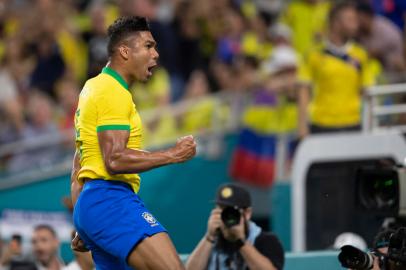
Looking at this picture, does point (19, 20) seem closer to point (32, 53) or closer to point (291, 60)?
point (32, 53)

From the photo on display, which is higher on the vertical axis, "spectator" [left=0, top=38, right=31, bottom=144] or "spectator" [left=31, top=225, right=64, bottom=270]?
"spectator" [left=0, top=38, right=31, bottom=144]

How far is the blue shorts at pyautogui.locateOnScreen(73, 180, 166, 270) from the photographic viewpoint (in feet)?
24.1

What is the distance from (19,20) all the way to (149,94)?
2522 mm

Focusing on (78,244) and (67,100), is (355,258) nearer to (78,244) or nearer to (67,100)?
(78,244)

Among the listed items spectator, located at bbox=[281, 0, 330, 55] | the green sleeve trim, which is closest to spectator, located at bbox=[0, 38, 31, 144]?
spectator, located at bbox=[281, 0, 330, 55]

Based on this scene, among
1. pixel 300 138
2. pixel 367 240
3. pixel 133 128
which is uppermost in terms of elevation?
pixel 133 128

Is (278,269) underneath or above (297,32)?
underneath

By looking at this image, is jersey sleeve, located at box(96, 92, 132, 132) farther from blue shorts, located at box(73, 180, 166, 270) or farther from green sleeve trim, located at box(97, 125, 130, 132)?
blue shorts, located at box(73, 180, 166, 270)

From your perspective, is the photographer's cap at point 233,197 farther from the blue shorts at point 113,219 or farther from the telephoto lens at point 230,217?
the blue shorts at point 113,219

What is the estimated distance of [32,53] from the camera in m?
16.9

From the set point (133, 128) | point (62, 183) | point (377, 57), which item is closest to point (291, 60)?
point (377, 57)

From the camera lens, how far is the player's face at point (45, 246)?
36.3 ft

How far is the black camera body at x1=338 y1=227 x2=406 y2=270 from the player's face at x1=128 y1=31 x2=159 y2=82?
1.61 meters

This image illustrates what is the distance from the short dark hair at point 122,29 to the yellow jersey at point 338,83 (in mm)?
5583
